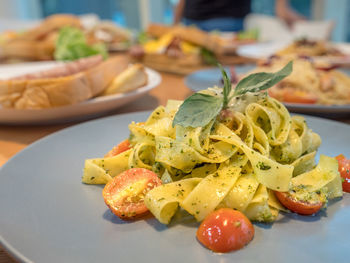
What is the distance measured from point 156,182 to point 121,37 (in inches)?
188

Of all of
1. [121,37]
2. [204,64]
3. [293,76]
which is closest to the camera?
[293,76]

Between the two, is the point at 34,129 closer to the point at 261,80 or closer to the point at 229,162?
the point at 229,162

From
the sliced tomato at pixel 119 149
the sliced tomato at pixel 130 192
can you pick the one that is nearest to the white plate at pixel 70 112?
the sliced tomato at pixel 119 149

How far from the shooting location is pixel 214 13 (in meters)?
8.64

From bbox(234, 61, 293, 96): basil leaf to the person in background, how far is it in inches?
294

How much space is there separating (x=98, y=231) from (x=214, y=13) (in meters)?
8.27

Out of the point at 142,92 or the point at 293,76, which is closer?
the point at 142,92

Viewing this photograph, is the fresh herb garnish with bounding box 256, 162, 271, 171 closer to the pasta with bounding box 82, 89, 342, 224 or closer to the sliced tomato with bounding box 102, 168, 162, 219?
the pasta with bounding box 82, 89, 342, 224

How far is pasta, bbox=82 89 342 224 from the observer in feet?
3.96

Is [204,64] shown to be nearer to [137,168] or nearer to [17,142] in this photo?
[17,142]

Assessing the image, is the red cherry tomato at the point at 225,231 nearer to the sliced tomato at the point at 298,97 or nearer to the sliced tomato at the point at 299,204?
the sliced tomato at the point at 299,204

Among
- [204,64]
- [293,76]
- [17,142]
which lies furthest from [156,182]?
[204,64]

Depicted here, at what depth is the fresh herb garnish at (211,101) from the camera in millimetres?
1326

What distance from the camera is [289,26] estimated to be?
9.53 metres
